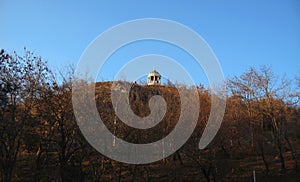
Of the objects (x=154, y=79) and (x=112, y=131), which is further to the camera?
(x=154, y=79)

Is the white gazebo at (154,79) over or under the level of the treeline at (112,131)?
over

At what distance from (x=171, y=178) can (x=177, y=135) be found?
421cm

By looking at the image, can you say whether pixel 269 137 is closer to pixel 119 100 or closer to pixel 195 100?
pixel 195 100

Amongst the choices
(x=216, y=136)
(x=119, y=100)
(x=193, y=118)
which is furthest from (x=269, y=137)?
(x=119, y=100)

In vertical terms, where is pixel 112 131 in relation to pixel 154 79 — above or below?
below

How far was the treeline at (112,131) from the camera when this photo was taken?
14.2 metres

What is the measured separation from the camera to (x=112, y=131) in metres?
16.4

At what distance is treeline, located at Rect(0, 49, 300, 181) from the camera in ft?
46.7

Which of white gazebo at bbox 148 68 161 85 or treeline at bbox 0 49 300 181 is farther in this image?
white gazebo at bbox 148 68 161 85

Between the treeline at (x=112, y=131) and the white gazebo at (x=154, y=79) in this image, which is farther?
the white gazebo at (x=154, y=79)

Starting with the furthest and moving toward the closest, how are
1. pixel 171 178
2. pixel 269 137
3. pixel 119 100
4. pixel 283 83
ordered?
1. pixel 269 137
2. pixel 283 83
3. pixel 171 178
4. pixel 119 100

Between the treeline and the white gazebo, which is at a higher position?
the white gazebo

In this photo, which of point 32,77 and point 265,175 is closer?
point 32,77

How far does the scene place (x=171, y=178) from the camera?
21.7 meters
